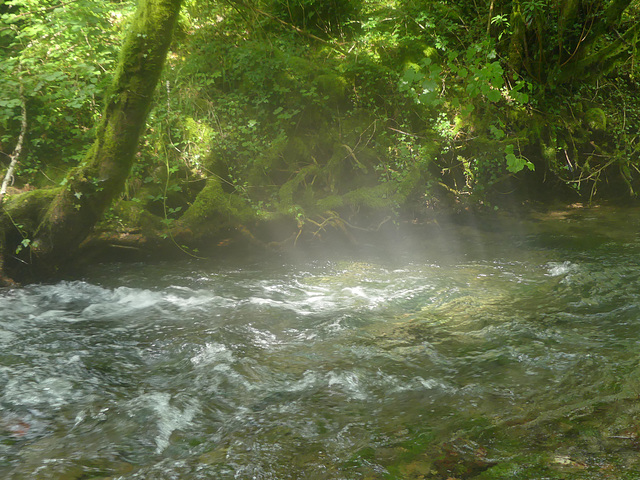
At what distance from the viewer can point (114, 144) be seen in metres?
5.42

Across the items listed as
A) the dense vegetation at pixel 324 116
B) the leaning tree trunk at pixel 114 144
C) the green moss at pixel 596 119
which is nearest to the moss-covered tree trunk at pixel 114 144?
the leaning tree trunk at pixel 114 144

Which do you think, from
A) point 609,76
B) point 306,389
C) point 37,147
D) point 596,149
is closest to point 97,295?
point 37,147

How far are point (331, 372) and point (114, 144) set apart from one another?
386cm

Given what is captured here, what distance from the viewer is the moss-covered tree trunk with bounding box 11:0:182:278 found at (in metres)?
5.06

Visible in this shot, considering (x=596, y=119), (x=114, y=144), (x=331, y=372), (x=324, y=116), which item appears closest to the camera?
(x=331, y=372)

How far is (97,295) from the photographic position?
17.9 ft

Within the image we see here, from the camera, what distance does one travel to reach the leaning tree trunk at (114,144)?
506 cm

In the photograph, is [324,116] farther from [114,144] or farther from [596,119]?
[596,119]

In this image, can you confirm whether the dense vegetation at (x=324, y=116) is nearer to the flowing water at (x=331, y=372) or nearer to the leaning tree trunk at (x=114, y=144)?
the leaning tree trunk at (x=114, y=144)

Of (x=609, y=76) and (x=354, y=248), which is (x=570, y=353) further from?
(x=609, y=76)

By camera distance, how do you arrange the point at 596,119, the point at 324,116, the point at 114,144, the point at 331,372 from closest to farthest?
the point at 331,372 < the point at 114,144 < the point at 324,116 < the point at 596,119

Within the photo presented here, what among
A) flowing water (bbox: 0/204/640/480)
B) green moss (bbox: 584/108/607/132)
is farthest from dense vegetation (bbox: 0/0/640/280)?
flowing water (bbox: 0/204/640/480)

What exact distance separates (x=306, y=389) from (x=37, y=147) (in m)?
5.93

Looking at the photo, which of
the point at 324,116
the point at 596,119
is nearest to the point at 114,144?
the point at 324,116
